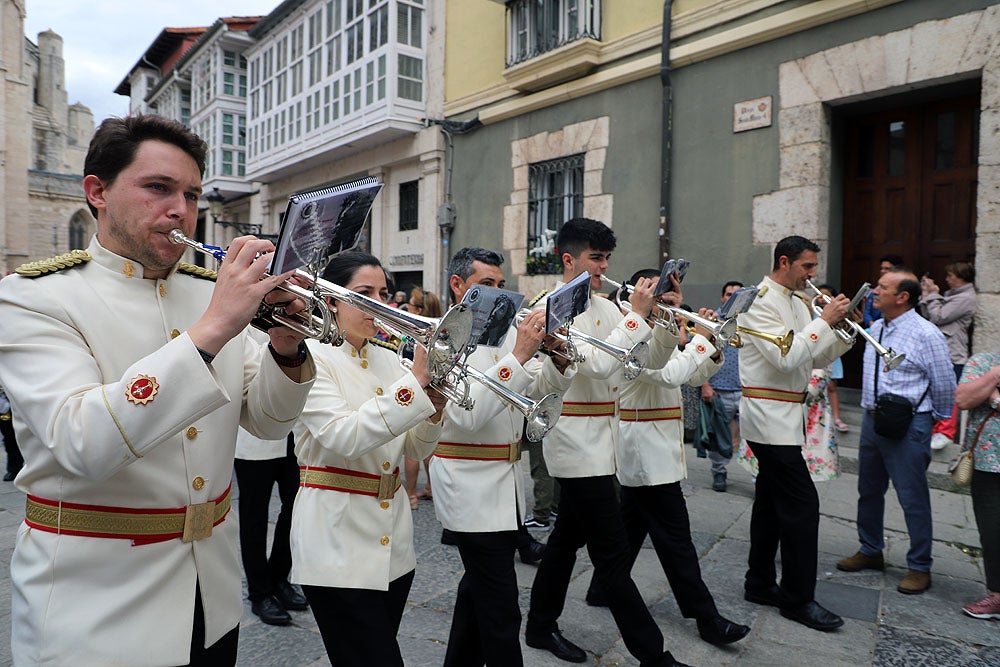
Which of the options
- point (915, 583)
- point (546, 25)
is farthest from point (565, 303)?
point (546, 25)

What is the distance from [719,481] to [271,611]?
456cm

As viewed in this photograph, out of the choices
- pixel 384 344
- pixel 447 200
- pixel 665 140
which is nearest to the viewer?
pixel 384 344

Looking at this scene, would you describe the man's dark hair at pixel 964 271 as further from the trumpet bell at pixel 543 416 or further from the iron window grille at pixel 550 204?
the trumpet bell at pixel 543 416

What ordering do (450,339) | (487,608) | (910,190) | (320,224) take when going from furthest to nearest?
(910,190) → (487,608) → (450,339) → (320,224)

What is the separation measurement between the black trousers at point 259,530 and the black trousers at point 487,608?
1.47 m

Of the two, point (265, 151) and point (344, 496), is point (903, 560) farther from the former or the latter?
point (265, 151)

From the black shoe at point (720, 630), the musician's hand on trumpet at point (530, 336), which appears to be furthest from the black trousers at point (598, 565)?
the musician's hand on trumpet at point (530, 336)

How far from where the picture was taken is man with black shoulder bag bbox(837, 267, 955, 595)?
4555mm

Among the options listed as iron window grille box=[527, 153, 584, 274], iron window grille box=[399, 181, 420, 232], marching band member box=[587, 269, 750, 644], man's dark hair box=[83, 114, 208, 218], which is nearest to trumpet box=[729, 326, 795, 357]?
marching band member box=[587, 269, 750, 644]

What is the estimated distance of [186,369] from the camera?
5.03 feet

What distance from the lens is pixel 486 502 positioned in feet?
9.77

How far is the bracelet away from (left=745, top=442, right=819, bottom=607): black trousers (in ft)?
10.3

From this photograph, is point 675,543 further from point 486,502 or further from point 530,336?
point 530,336

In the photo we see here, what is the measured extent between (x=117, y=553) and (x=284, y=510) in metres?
→ 2.58
